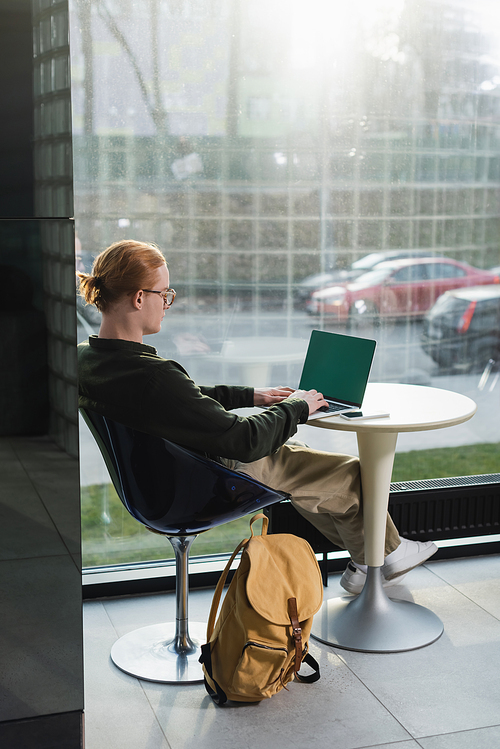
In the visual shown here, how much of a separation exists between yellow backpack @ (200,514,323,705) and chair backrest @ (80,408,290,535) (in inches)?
5.1

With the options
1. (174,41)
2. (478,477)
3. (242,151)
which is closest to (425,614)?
(478,477)

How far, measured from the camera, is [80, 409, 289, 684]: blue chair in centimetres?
208

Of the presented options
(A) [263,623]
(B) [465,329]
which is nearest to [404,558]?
(A) [263,623]

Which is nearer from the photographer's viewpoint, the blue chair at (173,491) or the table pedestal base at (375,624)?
the blue chair at (173,491)

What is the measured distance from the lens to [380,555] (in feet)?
8.38

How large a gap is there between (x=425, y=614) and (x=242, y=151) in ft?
5.65

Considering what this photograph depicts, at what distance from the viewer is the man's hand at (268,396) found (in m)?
2.55

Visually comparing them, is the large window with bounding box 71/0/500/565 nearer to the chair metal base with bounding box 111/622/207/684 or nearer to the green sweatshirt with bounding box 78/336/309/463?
the chair metal base with bounding box 111/622/207/684

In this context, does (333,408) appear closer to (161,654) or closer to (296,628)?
(296,628)

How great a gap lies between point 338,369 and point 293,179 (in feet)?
2.82

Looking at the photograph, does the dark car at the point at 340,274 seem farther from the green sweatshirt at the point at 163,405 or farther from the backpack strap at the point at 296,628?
the backpack strap at the point at 296,628

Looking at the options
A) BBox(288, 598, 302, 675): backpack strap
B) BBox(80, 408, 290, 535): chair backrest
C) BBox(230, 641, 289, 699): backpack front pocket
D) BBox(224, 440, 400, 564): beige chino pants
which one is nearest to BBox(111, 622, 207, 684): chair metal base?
BBox(230, 641, 289, 699): backpack front pocket

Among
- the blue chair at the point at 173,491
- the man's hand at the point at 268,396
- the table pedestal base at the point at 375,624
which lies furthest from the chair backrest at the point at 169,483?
the table pedestal base at the point at 375,624

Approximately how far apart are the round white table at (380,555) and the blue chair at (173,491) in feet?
1.06
